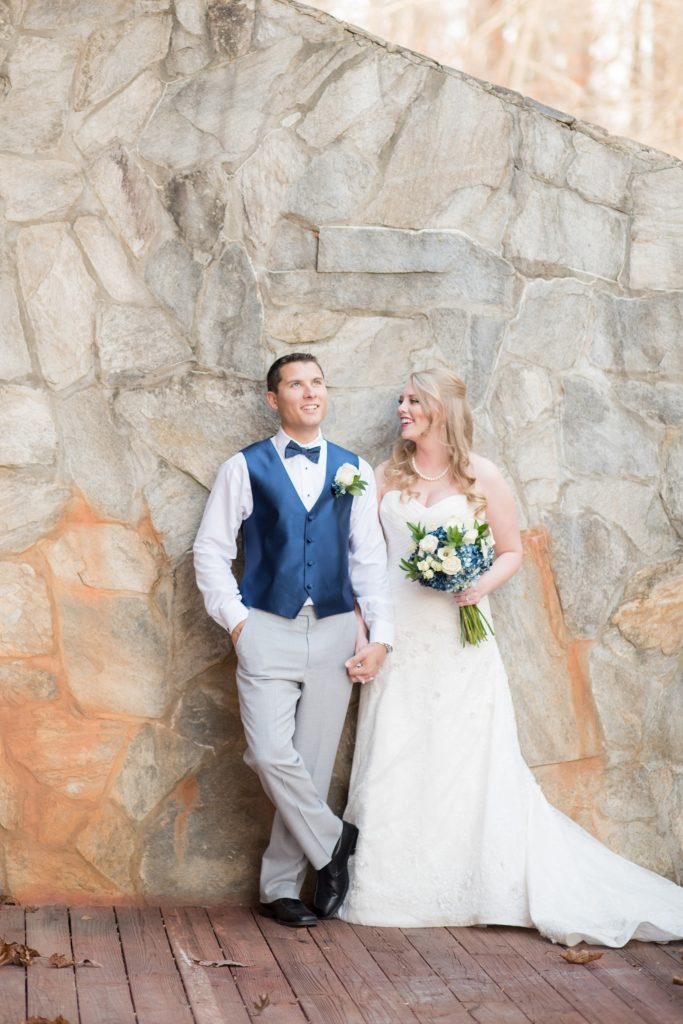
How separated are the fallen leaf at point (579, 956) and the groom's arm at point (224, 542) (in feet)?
5.11

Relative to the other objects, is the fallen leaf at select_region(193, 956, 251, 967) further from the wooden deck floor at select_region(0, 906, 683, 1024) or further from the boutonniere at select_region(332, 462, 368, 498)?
the boutonniere at select_region(332, 462, 368, 498)

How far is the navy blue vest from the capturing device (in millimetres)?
4160

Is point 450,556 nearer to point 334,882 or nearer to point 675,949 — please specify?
point 334,882

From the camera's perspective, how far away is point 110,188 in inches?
170

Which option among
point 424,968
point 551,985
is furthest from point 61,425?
point 551,985

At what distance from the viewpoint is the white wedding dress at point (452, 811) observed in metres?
4.23

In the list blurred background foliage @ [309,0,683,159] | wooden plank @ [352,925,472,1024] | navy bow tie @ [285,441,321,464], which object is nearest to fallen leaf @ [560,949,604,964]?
wooden plank @ [352,925,472,1024]

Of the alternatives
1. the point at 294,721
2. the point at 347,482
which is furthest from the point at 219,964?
the point at 347,482

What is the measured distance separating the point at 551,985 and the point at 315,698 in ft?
4.09

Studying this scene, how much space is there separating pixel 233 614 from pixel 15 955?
1.28 m

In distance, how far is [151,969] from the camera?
146 inches

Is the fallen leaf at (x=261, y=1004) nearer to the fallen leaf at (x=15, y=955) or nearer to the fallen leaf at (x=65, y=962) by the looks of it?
the fallen leaf at (x=65, y=962)

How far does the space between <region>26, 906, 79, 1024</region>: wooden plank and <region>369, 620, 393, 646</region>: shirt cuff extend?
1456mm

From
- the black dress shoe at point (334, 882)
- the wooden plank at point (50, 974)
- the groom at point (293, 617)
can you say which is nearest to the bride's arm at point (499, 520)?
the groom at point (293, 617)
